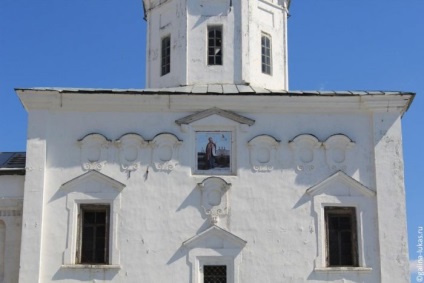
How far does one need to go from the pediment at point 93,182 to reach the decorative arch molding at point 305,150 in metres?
3.99

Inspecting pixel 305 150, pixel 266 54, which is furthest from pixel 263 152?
pixel 266 54

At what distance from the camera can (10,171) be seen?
16.2 m

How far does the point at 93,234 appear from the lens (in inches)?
612

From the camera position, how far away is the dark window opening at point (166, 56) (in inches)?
713

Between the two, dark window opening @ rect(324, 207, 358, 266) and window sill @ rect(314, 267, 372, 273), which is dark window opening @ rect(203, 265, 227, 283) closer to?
window sill @ rect(314, 267, 372, 273)

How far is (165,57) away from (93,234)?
5.24 meters

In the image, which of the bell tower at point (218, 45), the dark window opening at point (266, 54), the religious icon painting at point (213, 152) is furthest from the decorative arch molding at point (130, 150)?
the dark window opening at point (266, 54)

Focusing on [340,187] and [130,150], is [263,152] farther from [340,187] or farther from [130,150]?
[130,150]

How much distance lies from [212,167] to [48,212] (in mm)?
3781

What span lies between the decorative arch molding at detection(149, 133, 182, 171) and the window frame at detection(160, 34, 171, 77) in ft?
8.83

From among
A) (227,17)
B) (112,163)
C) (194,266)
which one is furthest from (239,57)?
(194,266)

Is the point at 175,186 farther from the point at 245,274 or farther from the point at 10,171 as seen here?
the point at 10,171

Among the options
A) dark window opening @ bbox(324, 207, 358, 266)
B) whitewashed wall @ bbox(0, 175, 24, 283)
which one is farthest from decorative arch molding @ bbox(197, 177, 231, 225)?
whitewashed wall @ bbox(0, 175, 24, 283)

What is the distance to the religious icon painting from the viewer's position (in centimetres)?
1595
